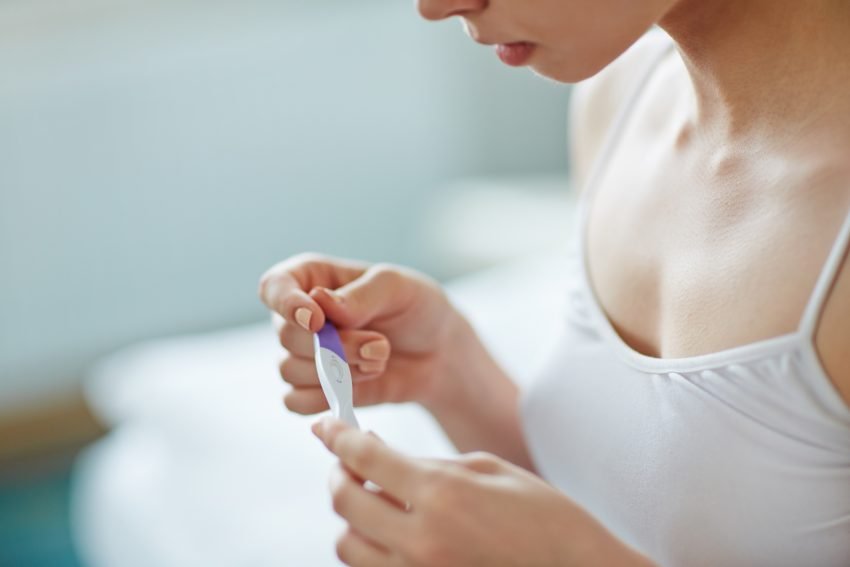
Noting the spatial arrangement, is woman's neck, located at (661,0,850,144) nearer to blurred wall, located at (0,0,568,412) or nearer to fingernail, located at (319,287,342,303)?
fingernail, located at (319,287,342,303)

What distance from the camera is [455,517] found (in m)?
0.61

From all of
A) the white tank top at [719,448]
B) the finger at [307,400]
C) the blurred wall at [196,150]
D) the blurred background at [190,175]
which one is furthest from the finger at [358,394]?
the blurred wall at [196,150]

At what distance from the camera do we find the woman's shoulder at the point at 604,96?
3.51ft

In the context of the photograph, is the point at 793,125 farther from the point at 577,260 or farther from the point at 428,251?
the point at 428,251

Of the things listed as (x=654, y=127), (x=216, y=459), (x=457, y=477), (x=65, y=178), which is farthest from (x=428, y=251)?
(x=457, y=477)

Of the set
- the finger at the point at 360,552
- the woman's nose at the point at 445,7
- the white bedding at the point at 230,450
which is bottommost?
the white bedding at the point at 230,450

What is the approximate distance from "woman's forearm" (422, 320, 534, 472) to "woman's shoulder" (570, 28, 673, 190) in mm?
228

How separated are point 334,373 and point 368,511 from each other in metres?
0.20

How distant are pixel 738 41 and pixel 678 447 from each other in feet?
0.94

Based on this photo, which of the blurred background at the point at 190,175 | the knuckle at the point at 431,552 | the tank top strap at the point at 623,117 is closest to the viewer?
the knuckle at the point at 431,552

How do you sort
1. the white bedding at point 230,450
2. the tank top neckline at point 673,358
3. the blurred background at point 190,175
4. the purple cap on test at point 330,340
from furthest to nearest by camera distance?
the blurred background at point 190,175
the white bedding at point 230,450
the purple cap on test at point 330,340
the tank top neckline at point 673,358

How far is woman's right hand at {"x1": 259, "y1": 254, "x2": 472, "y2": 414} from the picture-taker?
90cm

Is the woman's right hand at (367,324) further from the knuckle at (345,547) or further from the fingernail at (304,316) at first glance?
the knuckle at (345,547)

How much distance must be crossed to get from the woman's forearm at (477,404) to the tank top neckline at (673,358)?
0.15m
